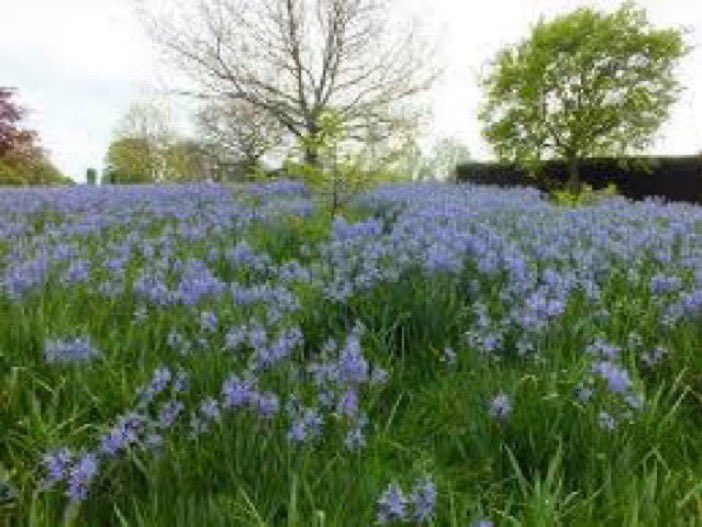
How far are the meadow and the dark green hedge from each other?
16779mm

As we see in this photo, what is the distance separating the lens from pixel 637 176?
2278 cm

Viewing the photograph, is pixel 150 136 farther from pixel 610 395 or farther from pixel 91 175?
pixel 610 395

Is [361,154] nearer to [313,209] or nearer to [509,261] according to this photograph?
[313,209]

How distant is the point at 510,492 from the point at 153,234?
512 cm

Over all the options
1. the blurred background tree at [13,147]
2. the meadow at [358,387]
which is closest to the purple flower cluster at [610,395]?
the meadow at [358,387]

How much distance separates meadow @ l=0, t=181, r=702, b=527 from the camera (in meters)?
2.72

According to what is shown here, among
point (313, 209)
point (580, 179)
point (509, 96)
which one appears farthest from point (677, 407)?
point (580, 179)

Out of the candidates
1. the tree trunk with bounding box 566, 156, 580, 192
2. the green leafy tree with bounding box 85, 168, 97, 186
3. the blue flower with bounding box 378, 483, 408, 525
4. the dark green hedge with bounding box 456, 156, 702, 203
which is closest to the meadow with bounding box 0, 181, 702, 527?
the blue flower with bounding box 378, 483, 408, 525

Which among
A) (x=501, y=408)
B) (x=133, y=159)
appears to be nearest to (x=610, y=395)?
(x=501, y=408)

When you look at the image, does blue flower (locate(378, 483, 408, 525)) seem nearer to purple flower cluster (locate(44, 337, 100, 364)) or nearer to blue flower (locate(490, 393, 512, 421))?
blue flower (locate(490, 393, 512, 421))

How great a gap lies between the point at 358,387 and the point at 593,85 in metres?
19.8

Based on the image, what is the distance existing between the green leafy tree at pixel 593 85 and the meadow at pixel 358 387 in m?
16.1

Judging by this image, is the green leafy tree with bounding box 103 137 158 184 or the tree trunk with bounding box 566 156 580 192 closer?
the tree trunk with bounding box 566 156 580 192

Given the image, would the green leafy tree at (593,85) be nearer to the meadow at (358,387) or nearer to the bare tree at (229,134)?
the bare tree at (229,134)
